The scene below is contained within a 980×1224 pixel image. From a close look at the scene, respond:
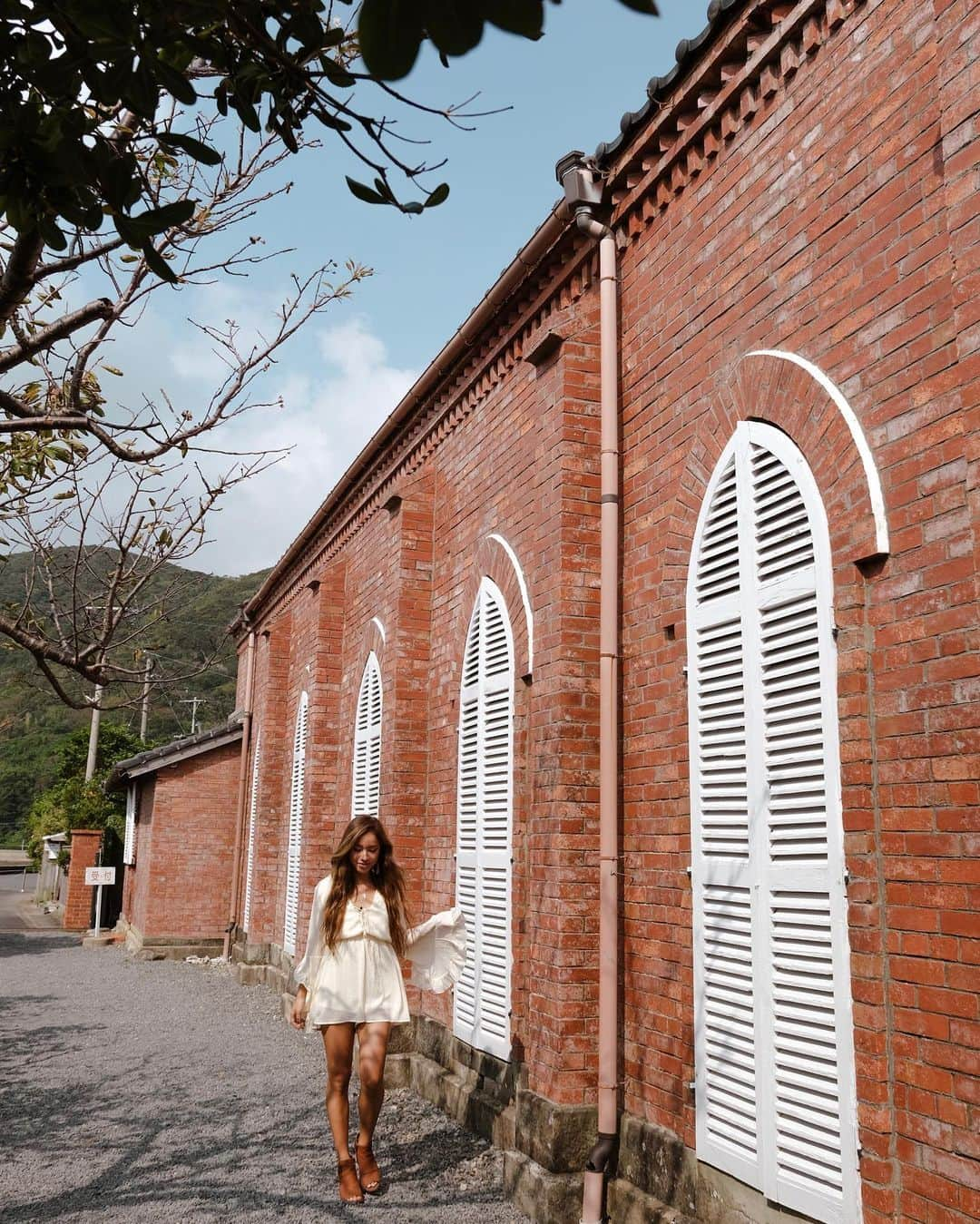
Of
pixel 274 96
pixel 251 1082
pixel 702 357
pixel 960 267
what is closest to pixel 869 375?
pixel 960 267

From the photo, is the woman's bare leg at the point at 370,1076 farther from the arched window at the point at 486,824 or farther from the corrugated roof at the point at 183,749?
the corrugated roof at the point at 183,749

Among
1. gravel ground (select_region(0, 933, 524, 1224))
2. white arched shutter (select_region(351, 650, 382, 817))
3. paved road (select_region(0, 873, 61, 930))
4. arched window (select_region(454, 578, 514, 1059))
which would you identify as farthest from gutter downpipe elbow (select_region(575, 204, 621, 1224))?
paved road (select_region(0, 873, 61, 930))

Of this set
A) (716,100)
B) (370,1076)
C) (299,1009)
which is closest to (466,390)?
(716,100)

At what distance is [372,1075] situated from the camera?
5945mm

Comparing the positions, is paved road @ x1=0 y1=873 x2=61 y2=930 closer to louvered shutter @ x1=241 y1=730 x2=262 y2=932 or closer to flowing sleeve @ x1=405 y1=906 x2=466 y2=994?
louvered shutter @ x1=241 y1=730 x2=262 y2=932

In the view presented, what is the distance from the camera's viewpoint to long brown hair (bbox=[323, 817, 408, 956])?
617cm

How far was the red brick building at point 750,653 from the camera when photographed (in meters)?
3.78

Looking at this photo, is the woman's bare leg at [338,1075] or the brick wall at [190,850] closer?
the woman's bare leg at [338,1075]

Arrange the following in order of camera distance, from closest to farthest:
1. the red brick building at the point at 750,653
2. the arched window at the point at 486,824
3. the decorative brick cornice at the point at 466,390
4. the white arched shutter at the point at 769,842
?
1. the red brick building at the point at 750,653
2. the white arched shutter at the point at 769,842
3. the decorative brick cornice at the point at 466,390
4. the arched window at the point at 486,824

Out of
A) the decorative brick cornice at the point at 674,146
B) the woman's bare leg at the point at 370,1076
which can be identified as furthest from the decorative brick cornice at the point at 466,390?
the woman's bare leg at the point at 370,1076

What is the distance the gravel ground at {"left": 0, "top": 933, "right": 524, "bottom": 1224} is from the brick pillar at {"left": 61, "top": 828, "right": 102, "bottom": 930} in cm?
1214

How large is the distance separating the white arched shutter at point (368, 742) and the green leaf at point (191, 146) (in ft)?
26.5

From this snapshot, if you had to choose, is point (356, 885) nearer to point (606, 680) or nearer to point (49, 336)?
point (606, 680)

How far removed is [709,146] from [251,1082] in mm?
7785
